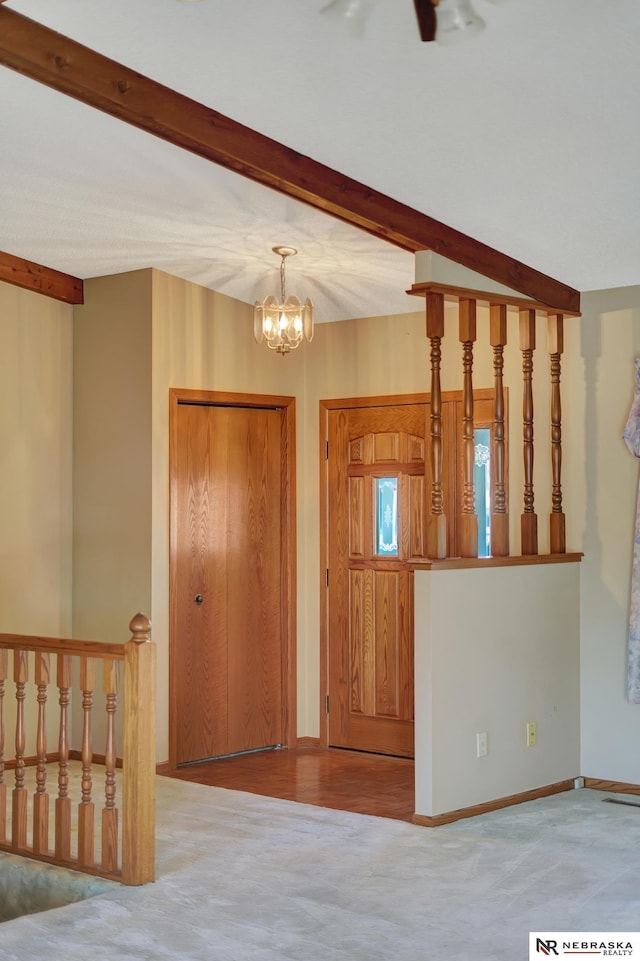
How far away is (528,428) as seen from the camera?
18.4 feet

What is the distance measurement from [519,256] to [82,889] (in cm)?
336

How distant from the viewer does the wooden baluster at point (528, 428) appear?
556 cm

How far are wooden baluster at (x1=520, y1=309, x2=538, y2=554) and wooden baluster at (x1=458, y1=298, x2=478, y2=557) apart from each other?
0.43 meters

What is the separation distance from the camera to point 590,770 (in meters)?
5.65

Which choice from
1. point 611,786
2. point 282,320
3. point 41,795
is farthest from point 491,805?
point 282,320

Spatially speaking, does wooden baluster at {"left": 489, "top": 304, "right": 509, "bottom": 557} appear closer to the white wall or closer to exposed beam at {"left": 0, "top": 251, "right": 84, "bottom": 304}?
the white wall

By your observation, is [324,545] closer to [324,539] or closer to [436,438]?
[324,539]

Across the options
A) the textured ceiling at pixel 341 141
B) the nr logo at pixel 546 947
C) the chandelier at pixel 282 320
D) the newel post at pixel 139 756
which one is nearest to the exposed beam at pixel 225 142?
the textured ceiling at pixel 341 141

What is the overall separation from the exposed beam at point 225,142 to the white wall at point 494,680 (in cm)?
146

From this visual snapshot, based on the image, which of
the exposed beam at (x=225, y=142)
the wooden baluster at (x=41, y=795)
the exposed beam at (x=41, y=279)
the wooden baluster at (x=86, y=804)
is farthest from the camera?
the exposed beam at (x=41, y=279)

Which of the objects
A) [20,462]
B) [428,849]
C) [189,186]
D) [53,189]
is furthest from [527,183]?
[20,462]

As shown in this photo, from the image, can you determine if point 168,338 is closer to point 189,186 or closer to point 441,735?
point 189,186

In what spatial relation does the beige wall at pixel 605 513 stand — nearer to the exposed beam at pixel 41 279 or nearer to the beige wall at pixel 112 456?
the beige wall at pixel 112 456

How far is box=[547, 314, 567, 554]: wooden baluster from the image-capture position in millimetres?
5645
